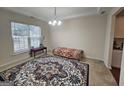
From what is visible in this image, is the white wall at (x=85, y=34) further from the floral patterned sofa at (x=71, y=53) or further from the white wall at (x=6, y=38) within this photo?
the white wall at (x=6, y=38)

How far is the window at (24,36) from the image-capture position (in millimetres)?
4082

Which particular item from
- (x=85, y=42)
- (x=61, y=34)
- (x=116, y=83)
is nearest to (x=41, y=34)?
(x=61, y=34)

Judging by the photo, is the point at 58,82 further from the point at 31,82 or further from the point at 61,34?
the point at 61,34

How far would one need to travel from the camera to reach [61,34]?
230 inches

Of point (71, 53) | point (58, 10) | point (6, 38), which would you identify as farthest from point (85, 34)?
point (6, 38)

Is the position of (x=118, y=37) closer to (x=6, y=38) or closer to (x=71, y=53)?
(x=71, y=53)

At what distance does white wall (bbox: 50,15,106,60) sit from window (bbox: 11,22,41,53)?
56.6 inches

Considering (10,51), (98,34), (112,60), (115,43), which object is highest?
(98,34)

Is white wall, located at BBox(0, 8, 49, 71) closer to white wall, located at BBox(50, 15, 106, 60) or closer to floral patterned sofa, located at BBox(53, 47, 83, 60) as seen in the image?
floral patterned sofa, located at BBox(53, 47, 83, 60)

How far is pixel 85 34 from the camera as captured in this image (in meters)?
4.93

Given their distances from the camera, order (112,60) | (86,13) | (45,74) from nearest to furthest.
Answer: (45,74) → (112,60) → (86,13)

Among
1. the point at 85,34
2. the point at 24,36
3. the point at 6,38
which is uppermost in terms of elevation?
the point at 85,34

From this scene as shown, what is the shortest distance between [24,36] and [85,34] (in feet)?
10.8

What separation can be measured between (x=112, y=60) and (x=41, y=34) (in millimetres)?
4228
